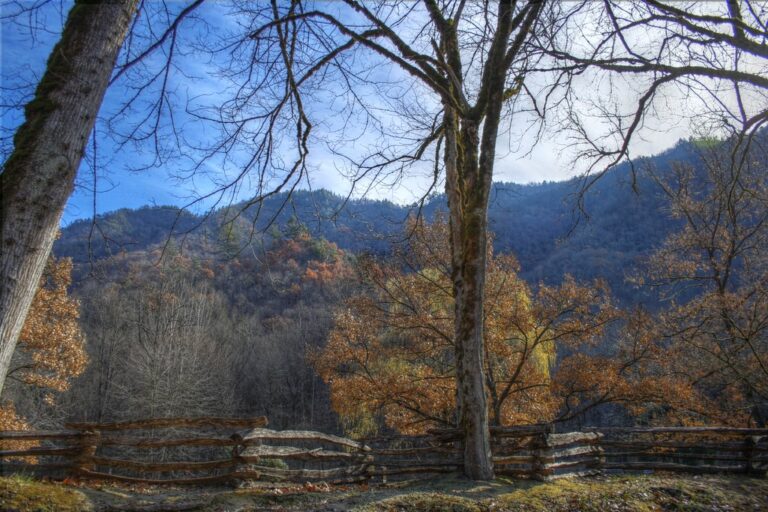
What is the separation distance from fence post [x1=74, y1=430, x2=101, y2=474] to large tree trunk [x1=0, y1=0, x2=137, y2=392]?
4962 mm

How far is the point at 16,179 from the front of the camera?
293 centimetres

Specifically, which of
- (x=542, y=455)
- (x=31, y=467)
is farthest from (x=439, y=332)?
(x=31, y=467)

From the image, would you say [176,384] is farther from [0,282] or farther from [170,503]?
[0,282]

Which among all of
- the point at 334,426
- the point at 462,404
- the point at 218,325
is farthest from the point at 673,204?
the point at 218,325

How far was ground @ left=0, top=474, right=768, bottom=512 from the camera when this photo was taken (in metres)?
4.33

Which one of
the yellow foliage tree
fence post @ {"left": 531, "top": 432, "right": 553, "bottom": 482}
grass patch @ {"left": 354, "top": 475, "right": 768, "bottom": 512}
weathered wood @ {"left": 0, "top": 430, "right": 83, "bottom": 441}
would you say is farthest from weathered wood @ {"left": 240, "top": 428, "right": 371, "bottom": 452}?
the yellow foliage tree

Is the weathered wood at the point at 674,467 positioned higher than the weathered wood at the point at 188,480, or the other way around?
the weathered wood at the point at 188,480

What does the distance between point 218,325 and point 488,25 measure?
35148 millimetres

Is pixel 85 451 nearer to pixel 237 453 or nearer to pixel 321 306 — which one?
pixel 237 453

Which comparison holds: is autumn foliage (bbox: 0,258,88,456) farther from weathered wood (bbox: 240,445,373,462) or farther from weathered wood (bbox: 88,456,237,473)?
weathered wood (bbox: 240,445,373,462)

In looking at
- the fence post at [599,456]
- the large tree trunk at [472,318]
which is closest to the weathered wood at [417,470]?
the large tree trunk at [472,318]

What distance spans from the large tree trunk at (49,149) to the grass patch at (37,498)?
182 cm

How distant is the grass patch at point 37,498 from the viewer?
3.93 m

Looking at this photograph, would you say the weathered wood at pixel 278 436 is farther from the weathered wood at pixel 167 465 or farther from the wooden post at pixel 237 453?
the weathered wood at pixel 167 465
